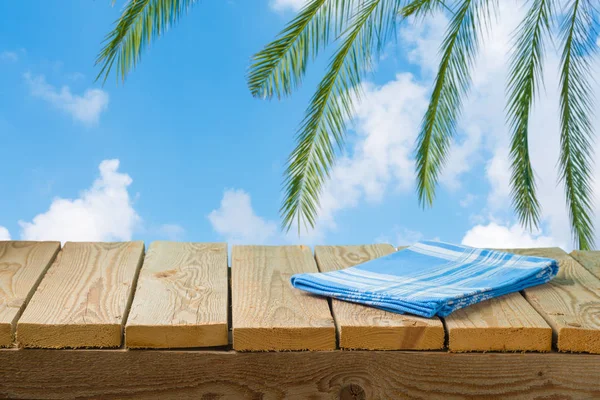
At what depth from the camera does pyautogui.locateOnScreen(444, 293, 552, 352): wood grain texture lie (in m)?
1.66

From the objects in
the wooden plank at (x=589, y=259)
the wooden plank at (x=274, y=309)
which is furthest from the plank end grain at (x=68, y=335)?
the wooden plank at (x=589, y=259)

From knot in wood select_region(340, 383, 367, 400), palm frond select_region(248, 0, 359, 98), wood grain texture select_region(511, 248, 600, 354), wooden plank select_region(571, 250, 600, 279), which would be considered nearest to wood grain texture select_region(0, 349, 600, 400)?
knot in wood select_region(340, 383, 367, 400)

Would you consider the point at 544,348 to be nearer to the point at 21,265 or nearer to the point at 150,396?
the point at 150,396

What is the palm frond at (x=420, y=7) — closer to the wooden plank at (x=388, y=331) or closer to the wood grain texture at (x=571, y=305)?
the wood grain texture at (x=571, y=305)

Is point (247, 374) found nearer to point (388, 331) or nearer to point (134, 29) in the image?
point (388, 331)

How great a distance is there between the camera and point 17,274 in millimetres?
2018

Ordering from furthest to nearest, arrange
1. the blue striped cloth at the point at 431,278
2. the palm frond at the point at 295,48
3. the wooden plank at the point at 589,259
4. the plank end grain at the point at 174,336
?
the palm frond at the point at 295,48
the wooden plank at the point at 589,259
the blue striped cloth at the point at 431,278
the plank end grain at the point at 174,336

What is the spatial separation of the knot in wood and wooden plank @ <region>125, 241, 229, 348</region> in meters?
0.30

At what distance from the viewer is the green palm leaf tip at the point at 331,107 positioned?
11.1ft

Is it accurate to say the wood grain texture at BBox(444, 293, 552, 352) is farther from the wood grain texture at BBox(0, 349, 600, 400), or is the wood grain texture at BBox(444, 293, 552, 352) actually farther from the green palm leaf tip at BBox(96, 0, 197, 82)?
the green palm leaf tip at BBox(96, 0, 197, 82)

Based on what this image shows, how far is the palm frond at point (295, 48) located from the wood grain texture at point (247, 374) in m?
1.93

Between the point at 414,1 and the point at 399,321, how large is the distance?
2.46 metres

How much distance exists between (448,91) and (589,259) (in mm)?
1661

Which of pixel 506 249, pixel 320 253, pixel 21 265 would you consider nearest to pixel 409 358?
pixel 320 253
